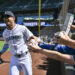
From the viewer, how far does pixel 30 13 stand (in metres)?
29.9

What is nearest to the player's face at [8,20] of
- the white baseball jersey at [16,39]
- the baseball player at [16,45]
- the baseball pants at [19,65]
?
the baseball player at [16,45]

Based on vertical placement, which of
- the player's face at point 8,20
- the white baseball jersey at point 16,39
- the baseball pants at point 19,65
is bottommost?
the baseball pants at point 19,65

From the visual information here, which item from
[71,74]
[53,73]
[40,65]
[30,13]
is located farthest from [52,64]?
[30,13]

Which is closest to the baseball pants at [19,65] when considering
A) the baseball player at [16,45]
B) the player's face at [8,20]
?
the baseball player at [16,45]

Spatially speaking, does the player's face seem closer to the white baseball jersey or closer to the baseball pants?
the white baseball jersey

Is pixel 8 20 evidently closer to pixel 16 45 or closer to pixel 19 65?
pixel 16 45

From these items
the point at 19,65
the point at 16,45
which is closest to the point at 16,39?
the point at 16,45

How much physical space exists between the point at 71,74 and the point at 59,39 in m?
3.76

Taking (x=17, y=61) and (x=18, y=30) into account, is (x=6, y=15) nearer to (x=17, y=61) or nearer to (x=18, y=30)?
(x=18, y=30)

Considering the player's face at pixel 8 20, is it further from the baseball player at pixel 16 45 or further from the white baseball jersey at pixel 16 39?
the white baseball jersey at pixel 16 39

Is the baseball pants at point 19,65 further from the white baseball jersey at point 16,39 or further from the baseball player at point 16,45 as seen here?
the white baseball jersey at point 16,39

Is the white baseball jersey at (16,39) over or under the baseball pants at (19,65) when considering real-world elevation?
over

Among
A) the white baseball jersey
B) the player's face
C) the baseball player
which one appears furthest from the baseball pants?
the player's face

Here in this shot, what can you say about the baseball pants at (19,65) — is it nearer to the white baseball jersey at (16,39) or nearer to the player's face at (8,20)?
the white baseball jersey at (16,39)
